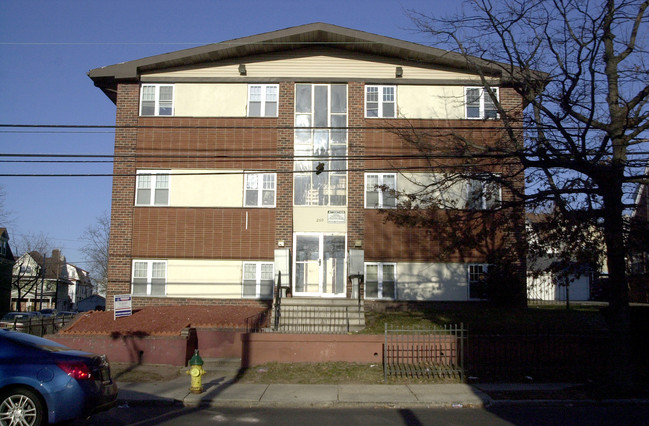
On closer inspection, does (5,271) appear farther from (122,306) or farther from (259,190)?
(122,306)

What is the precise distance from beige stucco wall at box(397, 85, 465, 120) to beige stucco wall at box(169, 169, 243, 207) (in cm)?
664

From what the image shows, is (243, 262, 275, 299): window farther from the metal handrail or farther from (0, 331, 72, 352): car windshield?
(0, 331, 72, 352): car windshield

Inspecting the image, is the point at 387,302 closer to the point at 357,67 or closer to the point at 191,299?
the point at 191,299

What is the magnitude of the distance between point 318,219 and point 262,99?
4973 millimetres

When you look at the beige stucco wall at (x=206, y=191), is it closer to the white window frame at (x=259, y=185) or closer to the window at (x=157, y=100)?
the white window frame at (x=259, y=185)

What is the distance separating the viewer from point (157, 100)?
21328 millimetres

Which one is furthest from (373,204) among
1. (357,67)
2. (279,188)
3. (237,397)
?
(237,397)

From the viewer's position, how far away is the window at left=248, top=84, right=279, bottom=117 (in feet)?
69.6

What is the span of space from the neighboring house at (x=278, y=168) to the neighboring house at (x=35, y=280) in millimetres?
42406

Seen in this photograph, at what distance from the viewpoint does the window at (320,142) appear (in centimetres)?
2095

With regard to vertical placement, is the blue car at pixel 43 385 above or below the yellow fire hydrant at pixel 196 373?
above

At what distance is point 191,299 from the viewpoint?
67.2 feet

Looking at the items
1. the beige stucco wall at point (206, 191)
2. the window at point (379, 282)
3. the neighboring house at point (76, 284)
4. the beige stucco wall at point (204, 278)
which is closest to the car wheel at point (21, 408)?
the beige stucco wall at point (204, 278)

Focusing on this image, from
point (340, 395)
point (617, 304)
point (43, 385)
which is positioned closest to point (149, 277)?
point (340, 395)
